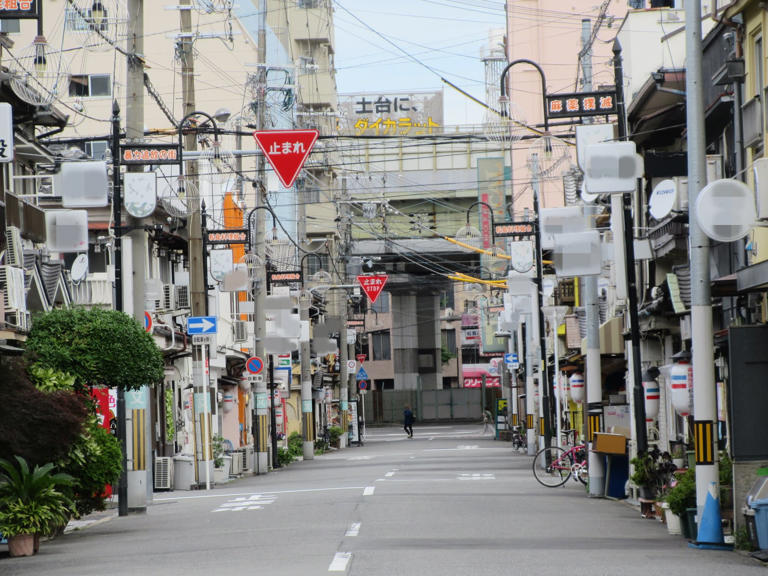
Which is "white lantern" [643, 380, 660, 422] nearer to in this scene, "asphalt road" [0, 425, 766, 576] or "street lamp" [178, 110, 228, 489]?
"asphalt road" [0, 425, 766, 576]

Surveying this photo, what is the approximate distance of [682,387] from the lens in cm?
2105

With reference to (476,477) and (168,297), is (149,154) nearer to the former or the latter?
(476,477)

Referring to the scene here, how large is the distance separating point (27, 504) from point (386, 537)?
205 inches

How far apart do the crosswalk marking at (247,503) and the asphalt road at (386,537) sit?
80 millimetres

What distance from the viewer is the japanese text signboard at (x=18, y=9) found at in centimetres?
1858

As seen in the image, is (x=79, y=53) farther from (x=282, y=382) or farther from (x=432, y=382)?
(x=432, y=382)

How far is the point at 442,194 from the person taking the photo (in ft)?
311

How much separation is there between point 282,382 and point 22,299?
118 ft

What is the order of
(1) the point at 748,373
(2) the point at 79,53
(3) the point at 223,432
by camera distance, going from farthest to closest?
(2) the point at 79,53
(3) the point at 223,432
(1) the point at 748,373

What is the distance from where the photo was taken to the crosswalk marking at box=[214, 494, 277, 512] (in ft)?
84.5

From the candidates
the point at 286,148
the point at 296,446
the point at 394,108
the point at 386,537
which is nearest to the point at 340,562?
the point at 386,537

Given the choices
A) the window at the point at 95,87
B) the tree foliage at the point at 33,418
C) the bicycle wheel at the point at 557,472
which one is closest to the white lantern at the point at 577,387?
the bicycle wheel at the point at 557,472

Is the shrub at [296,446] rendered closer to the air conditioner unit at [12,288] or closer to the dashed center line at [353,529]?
the air conditioner unit at [12,288]

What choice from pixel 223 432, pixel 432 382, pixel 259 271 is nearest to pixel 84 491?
pixel 259 271
